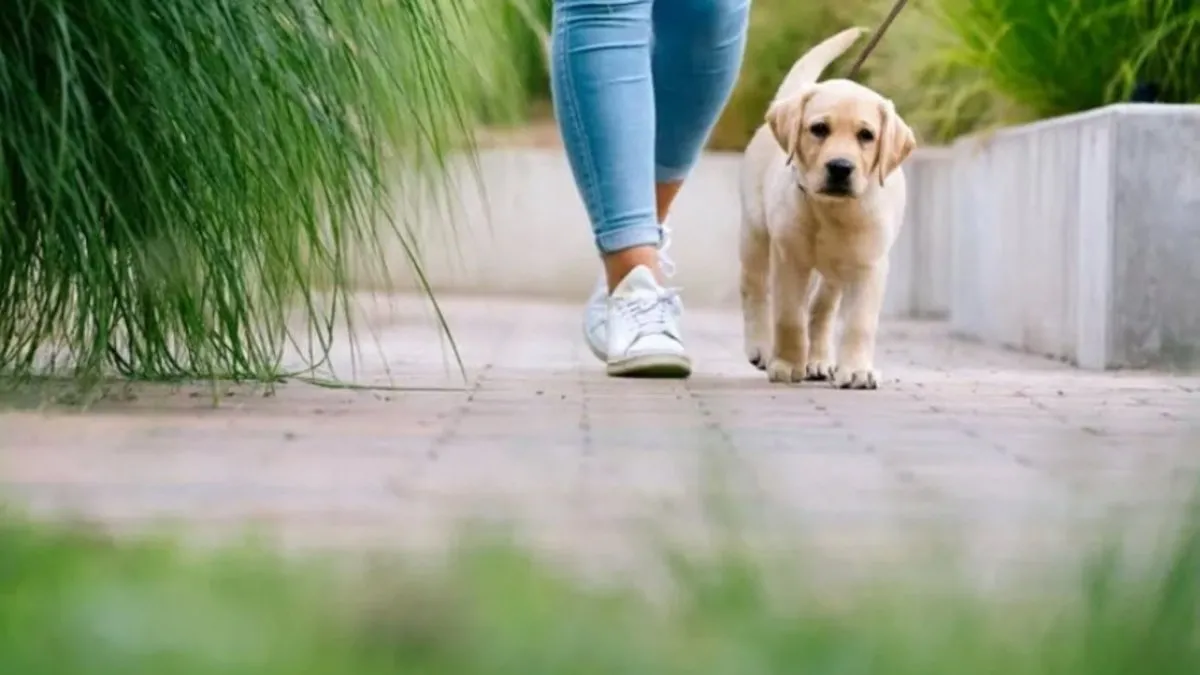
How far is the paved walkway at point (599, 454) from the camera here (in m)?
1.20

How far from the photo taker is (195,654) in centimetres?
70

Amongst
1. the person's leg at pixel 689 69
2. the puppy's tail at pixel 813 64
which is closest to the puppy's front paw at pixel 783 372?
the person's leg at pixel 689 69

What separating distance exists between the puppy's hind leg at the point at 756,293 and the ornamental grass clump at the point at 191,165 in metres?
1.04

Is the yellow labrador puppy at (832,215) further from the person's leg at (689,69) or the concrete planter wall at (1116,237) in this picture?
the concrete planter wall at (1116,237)

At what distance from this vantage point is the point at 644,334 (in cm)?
260

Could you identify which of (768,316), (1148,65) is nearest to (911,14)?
(1148,65)

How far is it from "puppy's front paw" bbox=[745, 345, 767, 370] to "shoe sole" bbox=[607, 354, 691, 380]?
0.50 meters

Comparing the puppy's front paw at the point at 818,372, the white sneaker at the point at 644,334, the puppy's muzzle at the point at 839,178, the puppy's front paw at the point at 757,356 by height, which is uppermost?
the puppy's muzzle at the point at 839,178

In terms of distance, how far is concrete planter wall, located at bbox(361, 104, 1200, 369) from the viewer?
315cm

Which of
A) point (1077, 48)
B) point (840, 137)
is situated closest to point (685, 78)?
point (840, 137)

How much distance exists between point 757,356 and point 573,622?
7.89 ft

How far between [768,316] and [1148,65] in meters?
0.99

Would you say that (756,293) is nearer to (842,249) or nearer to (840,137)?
(842,249)

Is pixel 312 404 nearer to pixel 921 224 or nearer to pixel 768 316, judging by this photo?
pixel 768 316
